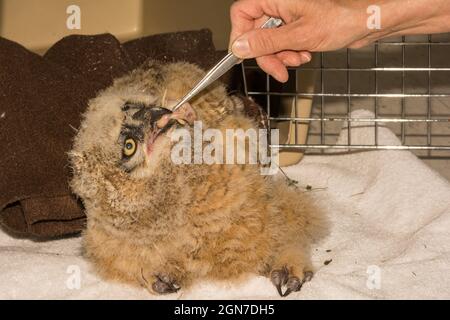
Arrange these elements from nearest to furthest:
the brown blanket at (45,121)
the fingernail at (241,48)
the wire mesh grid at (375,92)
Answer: the fingernail at (241,48) → the brown blanket at (45,121) → the wire mesh grid at (375,92)

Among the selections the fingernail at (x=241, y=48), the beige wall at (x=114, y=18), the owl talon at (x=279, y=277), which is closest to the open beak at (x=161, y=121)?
the fingernail at (x=241, y=48)

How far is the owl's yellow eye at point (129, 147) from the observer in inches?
83.0

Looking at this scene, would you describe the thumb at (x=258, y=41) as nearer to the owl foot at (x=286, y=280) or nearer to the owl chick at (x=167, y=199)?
the owl chick at (x=167, y=199)

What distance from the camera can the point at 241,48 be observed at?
211 centimetres

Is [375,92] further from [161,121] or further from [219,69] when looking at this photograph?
[161,121]

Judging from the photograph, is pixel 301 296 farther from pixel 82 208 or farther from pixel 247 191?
pixel 82 208

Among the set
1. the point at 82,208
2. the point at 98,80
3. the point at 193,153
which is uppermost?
the point at 98,80

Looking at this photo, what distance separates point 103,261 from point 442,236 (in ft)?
3.61

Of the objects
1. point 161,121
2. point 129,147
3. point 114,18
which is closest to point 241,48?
point 161,121

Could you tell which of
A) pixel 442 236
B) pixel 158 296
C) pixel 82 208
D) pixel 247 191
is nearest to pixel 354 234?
pixel 442 236

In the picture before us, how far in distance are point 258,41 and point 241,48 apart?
0.05 meters

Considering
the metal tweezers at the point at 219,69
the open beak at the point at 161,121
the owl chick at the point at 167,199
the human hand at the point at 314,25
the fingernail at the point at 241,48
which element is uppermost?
the human hand at the point at 314,25

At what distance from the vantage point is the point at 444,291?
2.34 meters

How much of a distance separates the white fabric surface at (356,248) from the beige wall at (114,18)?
78 cm
